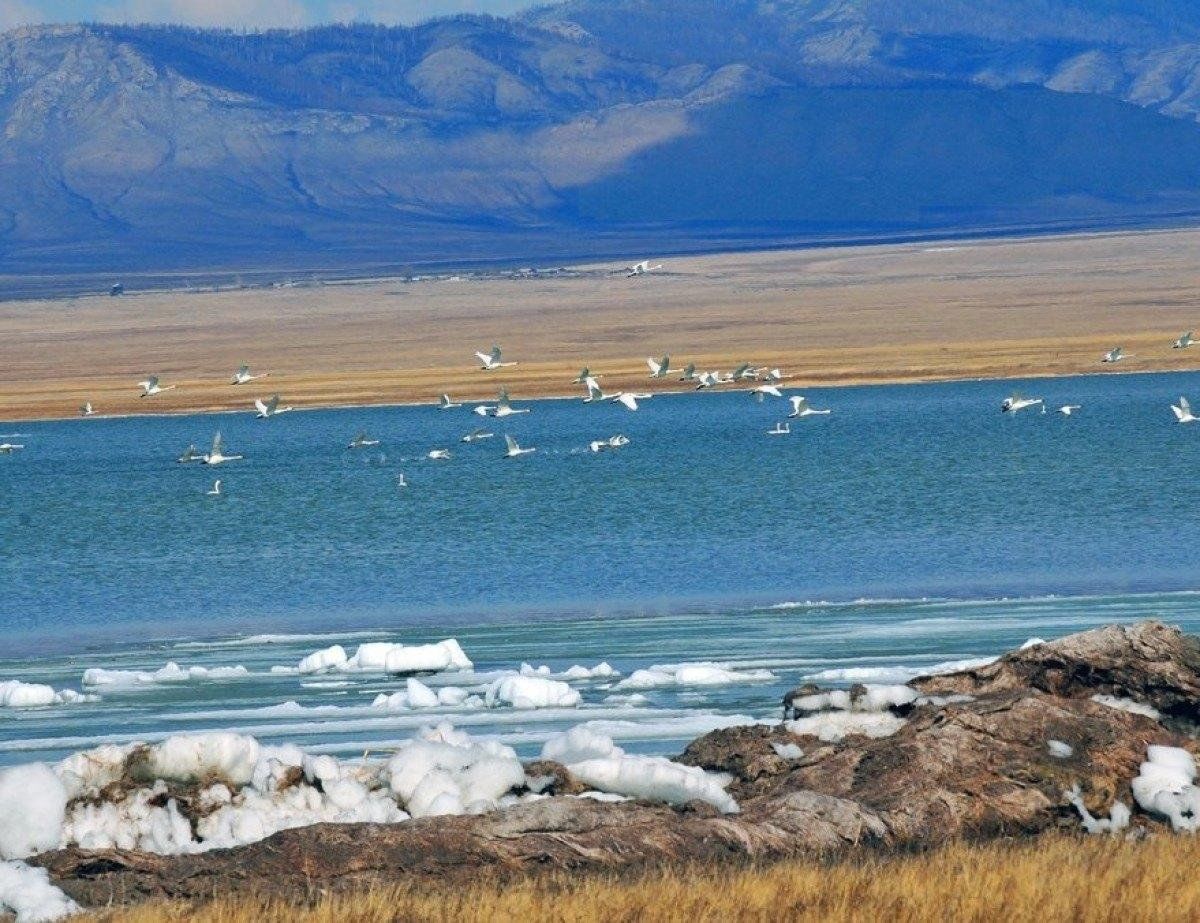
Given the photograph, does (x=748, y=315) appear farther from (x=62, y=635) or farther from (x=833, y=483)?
(x=62, y=635)

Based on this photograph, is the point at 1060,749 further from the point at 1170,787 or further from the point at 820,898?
the point at 820,898

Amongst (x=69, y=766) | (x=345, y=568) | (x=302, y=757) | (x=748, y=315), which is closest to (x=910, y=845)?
(x=302, y=757)

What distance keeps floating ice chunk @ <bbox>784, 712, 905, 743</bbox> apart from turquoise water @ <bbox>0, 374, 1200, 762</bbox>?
3.38 meters

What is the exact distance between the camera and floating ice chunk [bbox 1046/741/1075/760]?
11.1m

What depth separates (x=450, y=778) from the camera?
434 inches

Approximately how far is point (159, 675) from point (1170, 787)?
1183 cm

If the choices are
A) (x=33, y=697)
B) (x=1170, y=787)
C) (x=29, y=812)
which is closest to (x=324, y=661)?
(x=33, y=697)

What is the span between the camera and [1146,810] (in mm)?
10906

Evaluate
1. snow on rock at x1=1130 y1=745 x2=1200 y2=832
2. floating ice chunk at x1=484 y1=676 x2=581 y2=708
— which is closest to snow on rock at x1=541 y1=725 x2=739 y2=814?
snow on rock at x1=1130 y1=745 x2=1200 y2=832

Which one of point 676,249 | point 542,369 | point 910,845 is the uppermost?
point 676,249

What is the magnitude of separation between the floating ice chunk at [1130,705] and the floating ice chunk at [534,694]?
251 inches

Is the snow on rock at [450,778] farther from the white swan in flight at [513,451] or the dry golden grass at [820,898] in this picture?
the white swan in flight at [513,451]

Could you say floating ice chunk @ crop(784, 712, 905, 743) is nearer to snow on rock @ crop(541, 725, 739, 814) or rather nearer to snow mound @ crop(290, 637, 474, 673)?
snow on rock @ crop(541, 725, 739, 814)

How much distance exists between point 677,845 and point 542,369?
63.3 meters
